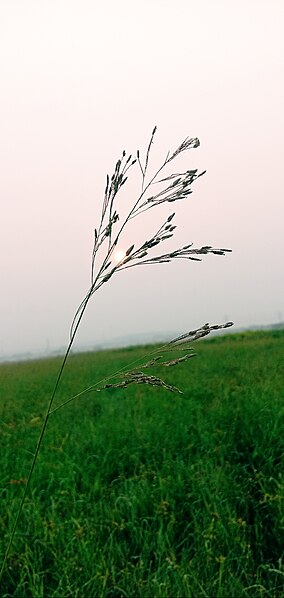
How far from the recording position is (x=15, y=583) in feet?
11.5

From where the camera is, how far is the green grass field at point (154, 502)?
3352mm

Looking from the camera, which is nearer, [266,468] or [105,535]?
[105,535]

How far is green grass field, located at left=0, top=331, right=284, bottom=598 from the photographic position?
3.35m

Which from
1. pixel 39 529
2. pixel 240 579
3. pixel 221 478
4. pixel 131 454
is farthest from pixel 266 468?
pixel 39 529

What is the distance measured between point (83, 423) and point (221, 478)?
2637 millimetres

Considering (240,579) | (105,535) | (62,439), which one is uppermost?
(62,439)

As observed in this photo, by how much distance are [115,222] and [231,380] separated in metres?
7.67

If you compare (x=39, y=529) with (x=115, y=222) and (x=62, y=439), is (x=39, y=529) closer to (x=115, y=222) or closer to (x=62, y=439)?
(x=62, y=439)

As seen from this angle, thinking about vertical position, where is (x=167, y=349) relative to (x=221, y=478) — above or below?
above

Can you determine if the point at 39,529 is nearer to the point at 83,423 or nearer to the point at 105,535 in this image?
the point at 105,535

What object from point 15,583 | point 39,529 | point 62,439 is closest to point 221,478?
point 39,529

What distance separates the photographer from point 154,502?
13.5ft

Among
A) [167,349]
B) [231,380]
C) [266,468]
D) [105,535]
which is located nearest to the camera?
A: [167,349]

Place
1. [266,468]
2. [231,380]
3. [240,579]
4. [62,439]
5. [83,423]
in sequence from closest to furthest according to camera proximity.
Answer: [240,579]
[266,468]
[62,439]
[83,423]
[231,380]
